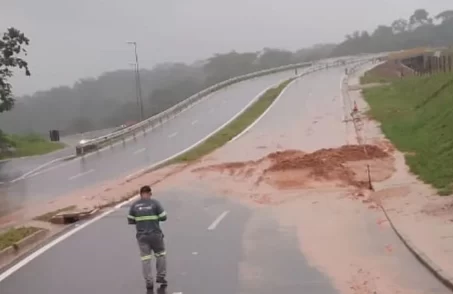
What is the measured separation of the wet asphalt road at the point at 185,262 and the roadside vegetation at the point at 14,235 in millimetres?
999

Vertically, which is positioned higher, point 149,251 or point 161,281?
point 149,251

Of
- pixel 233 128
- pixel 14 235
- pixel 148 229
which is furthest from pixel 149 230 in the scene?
pixel 233 128

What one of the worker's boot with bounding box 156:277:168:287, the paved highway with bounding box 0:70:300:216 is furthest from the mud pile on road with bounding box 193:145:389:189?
the worker's boot with bounding box 156:277:168:287

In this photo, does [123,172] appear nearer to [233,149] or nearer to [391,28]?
[233,149]

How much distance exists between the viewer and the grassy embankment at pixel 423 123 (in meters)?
20.9

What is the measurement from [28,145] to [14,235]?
36.3 metres

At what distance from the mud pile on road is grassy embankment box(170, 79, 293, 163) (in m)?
4.71

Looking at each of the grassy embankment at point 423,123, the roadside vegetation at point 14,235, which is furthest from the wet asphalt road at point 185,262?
the grassy embankment at point 423,123

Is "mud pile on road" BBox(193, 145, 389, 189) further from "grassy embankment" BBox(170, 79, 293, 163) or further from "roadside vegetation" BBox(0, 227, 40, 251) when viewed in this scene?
"roadside vegetation" BBox(0, 227, 40, 251)

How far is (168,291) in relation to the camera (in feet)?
36.9

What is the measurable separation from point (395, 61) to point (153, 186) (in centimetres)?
7107

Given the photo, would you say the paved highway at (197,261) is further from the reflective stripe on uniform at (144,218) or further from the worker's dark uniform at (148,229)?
the reflective stripe on uniform at (144,218)

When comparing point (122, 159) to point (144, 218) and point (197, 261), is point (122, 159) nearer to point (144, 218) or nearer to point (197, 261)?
point (197, 261)

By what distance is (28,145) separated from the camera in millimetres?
51625
